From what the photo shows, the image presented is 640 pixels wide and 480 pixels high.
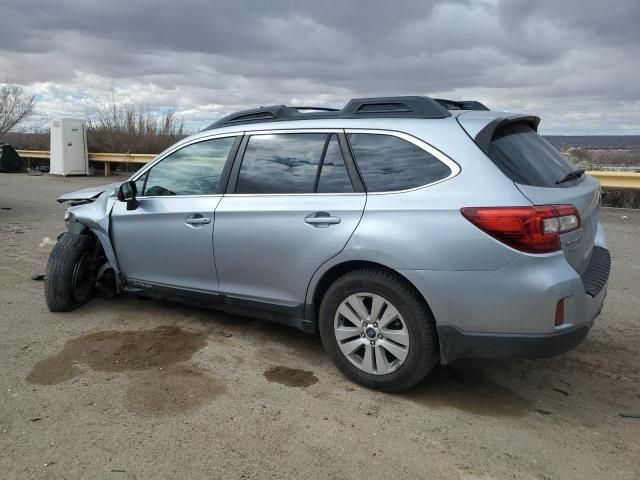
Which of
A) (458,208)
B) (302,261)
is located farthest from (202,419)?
(458,208)

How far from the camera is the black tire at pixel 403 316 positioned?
3467 millimetres

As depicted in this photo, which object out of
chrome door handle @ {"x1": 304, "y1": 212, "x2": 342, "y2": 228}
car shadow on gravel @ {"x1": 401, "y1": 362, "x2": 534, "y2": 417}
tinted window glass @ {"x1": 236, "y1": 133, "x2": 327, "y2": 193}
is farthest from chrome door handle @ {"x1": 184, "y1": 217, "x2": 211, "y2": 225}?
car shadow on gravel @ {"x1": 401, "y1": 362, "x2": 534, "y2": 417}

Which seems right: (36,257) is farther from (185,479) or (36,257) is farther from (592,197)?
(592,197)

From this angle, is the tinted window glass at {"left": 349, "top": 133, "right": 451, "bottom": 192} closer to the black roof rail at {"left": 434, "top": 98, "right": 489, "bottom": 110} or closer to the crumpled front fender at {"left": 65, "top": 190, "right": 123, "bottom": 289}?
the black roof rail at {"left": 434, "top": 98, "right": 489, "bottom": 110}

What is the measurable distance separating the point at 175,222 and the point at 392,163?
6.31ft

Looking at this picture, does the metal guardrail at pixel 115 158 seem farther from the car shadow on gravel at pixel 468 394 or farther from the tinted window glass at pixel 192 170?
the car shadow on gravel at pixel 468 394

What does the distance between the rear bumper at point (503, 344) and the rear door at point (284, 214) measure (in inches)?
35.6

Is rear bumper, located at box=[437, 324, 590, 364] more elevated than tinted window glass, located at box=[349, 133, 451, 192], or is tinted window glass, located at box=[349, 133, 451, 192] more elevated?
tinted window glass, located at box=[349, 133, 451, 192]

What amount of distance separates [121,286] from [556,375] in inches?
146

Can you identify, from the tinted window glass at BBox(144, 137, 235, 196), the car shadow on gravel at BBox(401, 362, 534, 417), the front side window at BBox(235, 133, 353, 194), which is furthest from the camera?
the tinted window glass at BBox(144, 137, 235, 196)

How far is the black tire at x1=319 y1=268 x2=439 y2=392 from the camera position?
3467 mm

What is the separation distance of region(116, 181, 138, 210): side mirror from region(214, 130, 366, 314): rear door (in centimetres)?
102

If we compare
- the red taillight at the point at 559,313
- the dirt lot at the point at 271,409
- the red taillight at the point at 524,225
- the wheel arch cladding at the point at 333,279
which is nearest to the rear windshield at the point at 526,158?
the red taillight at the point at 524,225

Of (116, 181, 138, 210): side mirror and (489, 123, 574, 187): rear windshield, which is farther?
(116, 181, 138, 210): side mirror
